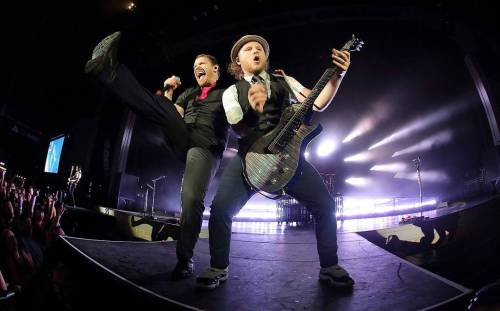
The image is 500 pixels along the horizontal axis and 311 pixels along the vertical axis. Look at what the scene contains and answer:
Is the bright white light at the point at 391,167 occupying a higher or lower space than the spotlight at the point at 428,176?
higher

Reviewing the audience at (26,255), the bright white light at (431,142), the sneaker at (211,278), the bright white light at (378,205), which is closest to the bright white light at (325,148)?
the bright white light at (378,205)

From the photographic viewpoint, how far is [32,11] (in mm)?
6004

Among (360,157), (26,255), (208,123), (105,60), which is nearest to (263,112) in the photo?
(208,123)

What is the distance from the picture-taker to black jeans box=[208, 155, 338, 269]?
1676 millimetres

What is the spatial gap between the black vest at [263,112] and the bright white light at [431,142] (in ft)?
14.0

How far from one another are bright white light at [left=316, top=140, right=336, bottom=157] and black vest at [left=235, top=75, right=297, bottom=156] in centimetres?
484

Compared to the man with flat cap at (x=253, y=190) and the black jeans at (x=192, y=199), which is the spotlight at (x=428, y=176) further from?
the black jeans at (x=192, y=199)

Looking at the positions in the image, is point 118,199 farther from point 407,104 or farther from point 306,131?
point 407,104

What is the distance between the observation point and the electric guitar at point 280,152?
5.58ft

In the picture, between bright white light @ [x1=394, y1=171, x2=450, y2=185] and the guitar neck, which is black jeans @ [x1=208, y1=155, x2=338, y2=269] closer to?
the guitar neck

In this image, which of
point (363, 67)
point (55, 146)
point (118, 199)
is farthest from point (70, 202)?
point (363, 67)

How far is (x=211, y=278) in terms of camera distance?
1507mm

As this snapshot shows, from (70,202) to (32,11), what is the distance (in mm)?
4752

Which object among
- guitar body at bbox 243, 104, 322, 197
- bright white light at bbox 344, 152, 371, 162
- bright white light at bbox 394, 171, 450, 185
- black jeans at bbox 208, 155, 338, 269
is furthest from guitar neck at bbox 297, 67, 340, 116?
bright white light at bbox 344, 152, 371, 162
